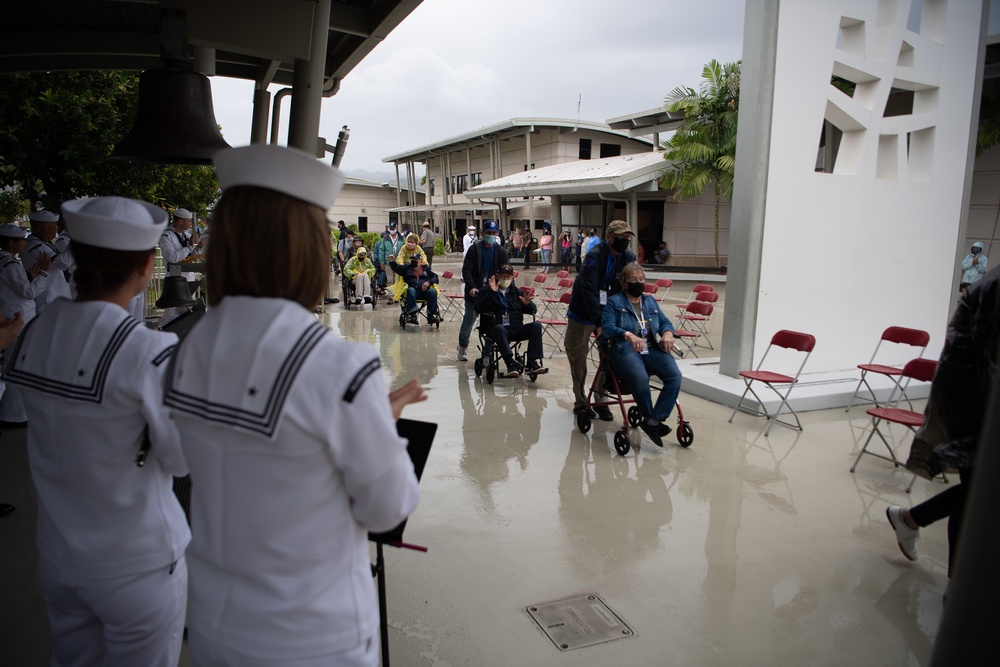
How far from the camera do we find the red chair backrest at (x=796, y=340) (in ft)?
19.7

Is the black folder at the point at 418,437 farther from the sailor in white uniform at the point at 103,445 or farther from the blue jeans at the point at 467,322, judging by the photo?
the blue jeans at the point at 467,322

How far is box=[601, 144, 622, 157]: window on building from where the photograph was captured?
113ft

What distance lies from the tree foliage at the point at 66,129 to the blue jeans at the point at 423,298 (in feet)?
15.3

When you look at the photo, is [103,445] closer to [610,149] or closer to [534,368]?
[534,368]

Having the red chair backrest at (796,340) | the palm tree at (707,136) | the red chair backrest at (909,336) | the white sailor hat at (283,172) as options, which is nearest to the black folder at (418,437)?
the white sailor hat at (283,172)

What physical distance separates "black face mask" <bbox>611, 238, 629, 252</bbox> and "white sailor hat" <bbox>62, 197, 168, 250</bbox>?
465 cm

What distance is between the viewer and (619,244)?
233 inches

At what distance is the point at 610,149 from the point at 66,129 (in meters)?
30.6

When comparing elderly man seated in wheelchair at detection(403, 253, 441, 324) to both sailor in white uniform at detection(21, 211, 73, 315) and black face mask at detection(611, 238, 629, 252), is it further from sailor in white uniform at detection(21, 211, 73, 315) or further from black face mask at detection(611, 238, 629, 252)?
black face mask at detection(611, 238, 629, 252)

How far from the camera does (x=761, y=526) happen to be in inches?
164

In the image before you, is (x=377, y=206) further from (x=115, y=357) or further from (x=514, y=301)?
(x=115, y=357)

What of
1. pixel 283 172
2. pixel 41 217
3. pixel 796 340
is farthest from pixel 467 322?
pixel 283 172

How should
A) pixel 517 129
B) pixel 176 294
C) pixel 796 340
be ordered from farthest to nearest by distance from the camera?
1. pixel 517 129
2. pixel 796 340
3. pixel 176 294

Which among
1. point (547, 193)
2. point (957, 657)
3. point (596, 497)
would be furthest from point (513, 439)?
Result: point (547, 193)
